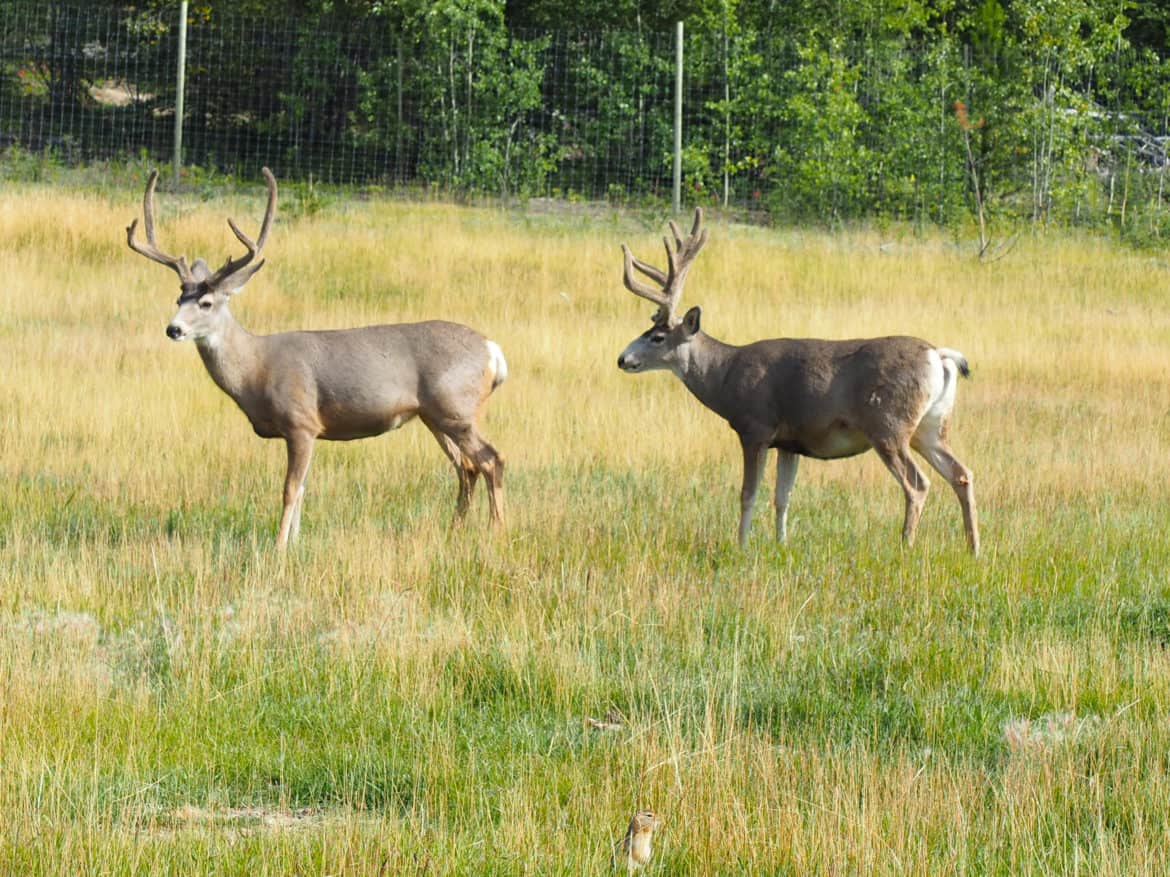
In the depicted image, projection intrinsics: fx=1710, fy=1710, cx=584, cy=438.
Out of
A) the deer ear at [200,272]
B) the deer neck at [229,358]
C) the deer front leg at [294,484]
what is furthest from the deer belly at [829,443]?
the deer ear at [200,272]

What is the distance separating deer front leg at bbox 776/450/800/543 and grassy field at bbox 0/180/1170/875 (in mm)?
137

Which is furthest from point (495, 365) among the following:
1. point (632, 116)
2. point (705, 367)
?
point (632, 116)

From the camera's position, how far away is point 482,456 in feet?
31.4

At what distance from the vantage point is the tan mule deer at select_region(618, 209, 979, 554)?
9000mm

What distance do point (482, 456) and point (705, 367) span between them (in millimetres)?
1422

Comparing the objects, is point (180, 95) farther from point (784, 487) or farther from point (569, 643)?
point (569, 643)

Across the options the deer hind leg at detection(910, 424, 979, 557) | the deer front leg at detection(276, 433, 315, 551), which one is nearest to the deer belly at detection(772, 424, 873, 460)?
the deer hind leg at detection(910, 424, 979, 557)

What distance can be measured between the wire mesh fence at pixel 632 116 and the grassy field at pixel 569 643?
8.89 m

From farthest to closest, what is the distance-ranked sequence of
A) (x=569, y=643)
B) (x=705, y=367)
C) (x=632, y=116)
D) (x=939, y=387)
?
(x=632, y=116), (x=705, y=367), (x=939, y=387), (x=569, y=643)

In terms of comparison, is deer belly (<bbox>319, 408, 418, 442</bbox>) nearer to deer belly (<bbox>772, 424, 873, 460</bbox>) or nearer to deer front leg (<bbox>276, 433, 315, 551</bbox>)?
deer front leg (<bbox>276, 433, 315, 551</bbox>)

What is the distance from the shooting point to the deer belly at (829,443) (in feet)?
30.4

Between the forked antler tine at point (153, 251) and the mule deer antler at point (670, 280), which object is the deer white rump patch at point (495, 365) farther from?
the forked antler tine at point (153, 251)

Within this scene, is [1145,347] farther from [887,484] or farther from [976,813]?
[976,813]

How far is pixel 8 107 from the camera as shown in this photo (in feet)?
82.8
